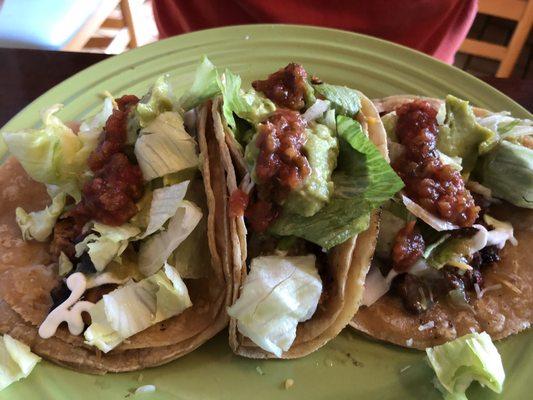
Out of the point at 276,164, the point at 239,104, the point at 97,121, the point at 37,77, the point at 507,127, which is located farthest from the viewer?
the point at 37,77

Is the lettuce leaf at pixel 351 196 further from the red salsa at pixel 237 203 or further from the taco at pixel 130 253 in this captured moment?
the taco at pixel 130 253

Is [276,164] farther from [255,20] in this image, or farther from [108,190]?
[255,20]

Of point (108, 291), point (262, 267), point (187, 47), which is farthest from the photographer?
point (187, 47)

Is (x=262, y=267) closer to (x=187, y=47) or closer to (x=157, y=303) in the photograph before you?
(x=157, y=303)

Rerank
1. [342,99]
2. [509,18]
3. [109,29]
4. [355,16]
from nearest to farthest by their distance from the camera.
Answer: [342,99]
[355,16]
[509,18]
[109,29]

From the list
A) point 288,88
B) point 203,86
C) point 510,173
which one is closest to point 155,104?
Answer: point 203,86

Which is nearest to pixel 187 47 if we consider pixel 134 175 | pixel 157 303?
pixel 134 175

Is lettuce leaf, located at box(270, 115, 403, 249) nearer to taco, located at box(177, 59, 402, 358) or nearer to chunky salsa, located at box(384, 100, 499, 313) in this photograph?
taco, located at box(177, 59, 402, 358)

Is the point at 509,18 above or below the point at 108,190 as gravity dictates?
below
